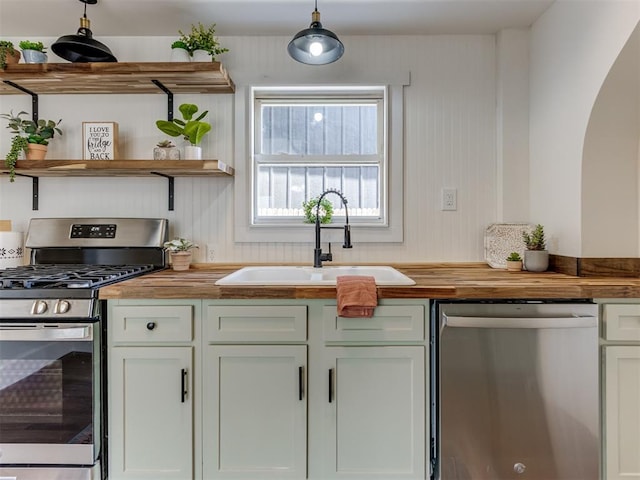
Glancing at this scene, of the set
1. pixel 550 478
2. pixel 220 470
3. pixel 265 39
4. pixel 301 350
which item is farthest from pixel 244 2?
pixel 550 478

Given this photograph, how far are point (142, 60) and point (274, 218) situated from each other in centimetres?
124

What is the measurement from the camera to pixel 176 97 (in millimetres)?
2238

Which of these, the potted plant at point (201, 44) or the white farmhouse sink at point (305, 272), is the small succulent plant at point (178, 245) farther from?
the potted plant at point (201, 44)

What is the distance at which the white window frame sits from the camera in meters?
2.22

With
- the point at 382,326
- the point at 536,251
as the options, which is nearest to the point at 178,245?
the point at 382,326

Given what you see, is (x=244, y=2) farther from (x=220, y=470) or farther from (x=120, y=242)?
(x=220, y=470)

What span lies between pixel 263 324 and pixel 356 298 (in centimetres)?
40

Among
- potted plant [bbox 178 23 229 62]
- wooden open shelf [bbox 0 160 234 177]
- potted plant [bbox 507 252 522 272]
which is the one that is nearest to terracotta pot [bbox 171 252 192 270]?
wooden open shelf [bbox 0 160 234 177]

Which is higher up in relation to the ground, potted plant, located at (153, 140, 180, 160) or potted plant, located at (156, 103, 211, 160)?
potted plant, located at (156, 103, 211, 160)

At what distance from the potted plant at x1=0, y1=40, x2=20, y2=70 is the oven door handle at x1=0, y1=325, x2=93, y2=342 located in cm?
142

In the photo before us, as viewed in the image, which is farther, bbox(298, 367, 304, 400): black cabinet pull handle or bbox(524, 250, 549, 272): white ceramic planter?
bbox(524, 250, 549, 272): white ceramic planter

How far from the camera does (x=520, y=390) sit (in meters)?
1.46

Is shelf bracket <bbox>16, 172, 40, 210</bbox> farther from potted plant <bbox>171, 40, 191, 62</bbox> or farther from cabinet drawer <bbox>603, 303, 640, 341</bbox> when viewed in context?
cabinet drawer <bbox>603, 303, 640, 341</bbox>

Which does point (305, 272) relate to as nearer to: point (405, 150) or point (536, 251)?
point (405, 150)
